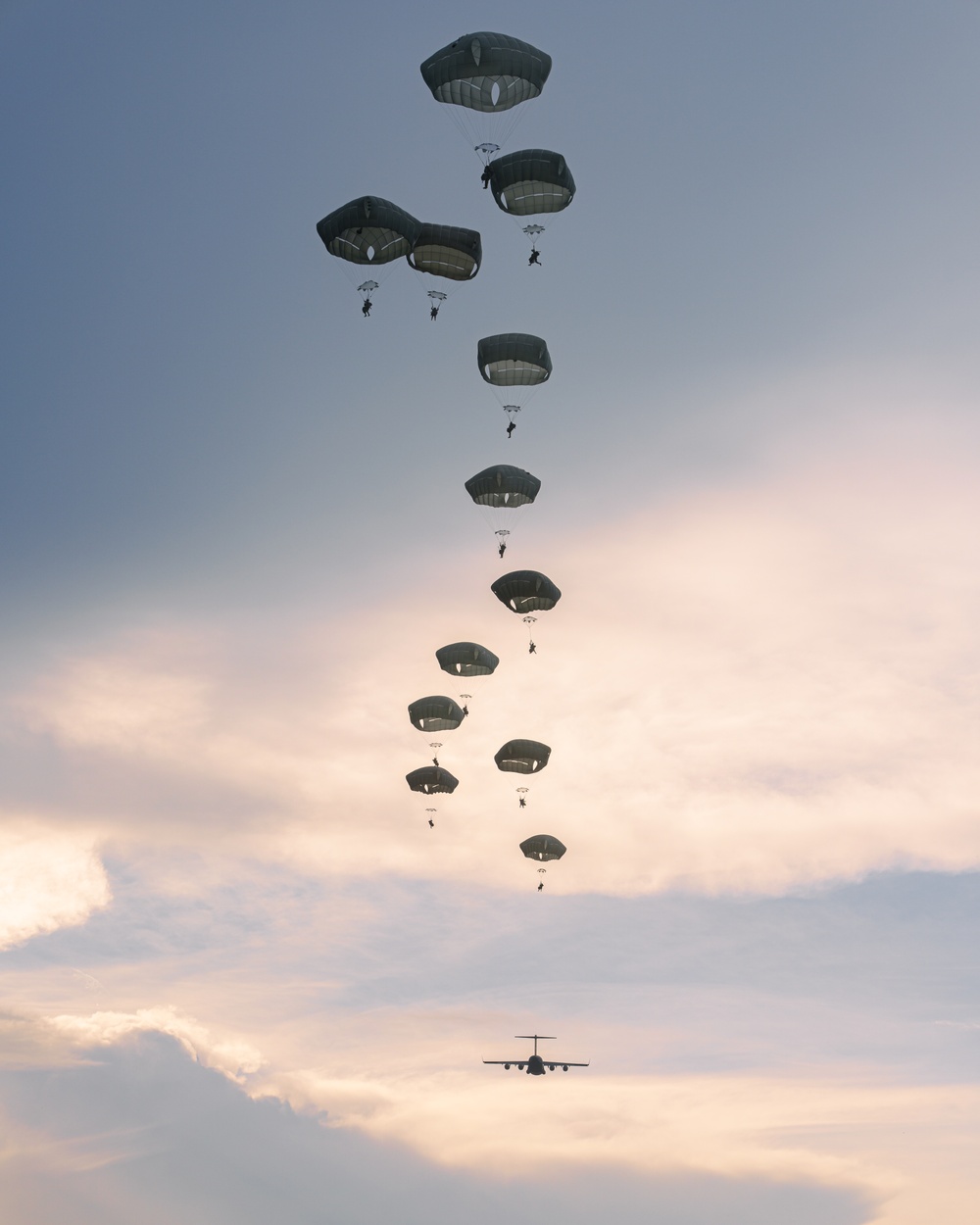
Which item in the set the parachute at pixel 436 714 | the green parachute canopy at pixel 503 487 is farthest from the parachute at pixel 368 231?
the parachute at pixel 436 714

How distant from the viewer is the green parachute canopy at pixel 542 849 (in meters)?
103

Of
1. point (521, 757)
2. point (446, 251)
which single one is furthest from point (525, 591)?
point (446, 251)

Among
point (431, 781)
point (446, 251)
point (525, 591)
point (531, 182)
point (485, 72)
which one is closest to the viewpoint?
point (485, 72)

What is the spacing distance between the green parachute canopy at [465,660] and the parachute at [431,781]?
9231 millimetres

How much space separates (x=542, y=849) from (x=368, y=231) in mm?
50403

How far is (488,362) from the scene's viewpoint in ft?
273

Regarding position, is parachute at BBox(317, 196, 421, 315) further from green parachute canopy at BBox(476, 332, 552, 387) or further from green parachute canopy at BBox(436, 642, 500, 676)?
green parachute canopy at BBox(436, 642, 500, 676)

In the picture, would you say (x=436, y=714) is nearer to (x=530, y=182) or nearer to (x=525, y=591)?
(x=525, y=591)

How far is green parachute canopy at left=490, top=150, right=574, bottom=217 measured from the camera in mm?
75000

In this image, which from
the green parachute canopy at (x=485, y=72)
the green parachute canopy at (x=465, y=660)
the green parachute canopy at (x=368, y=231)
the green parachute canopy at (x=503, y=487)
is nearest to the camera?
the green parachute canopy at (x=485, y=72)

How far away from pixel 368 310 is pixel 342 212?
6594mm

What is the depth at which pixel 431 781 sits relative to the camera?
9881 centimetres

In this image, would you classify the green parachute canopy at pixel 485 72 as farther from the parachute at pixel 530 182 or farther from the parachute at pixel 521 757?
the parachute at pixel 521 757

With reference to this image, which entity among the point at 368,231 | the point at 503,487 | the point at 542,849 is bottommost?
the point at 542,849
